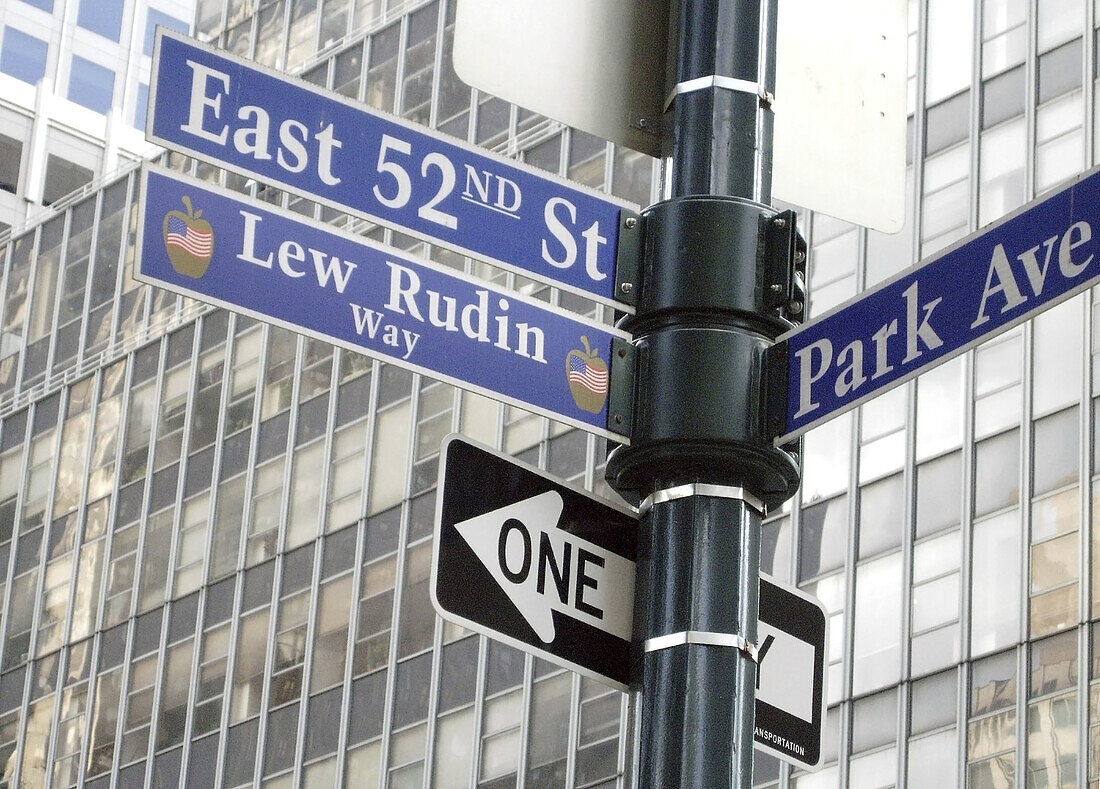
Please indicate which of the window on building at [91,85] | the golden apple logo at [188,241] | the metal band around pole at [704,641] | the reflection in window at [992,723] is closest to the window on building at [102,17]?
the window on building at [91,85]

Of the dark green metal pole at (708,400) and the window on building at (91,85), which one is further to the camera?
the window on building at (91,85)

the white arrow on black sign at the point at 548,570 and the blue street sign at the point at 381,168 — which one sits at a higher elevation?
the blue street sign at the point at 381,168

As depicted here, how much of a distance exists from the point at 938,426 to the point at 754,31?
25.8 m

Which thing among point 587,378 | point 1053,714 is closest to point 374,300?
point 587,378

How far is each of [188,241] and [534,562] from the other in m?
1.05

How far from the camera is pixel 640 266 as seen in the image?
553cm

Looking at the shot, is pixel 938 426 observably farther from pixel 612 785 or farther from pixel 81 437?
pixel 81 437

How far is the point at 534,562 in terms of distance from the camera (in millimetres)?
5289

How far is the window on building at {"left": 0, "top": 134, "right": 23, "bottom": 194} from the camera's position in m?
66.9

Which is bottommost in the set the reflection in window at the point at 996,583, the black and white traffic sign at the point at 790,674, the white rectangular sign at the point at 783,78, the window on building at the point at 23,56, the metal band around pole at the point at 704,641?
the metal band around pole at the point at 704,641

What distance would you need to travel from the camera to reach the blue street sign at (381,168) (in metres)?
5.42

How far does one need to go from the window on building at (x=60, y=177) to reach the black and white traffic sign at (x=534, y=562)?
64.3m

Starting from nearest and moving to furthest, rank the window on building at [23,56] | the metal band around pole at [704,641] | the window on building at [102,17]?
1. the metal band around pole at [704,641]
2. the window on building at [23,56]
3. the window on building at [102,17]

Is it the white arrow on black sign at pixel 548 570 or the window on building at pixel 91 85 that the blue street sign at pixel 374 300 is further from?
the window on building at pixel 91 85
